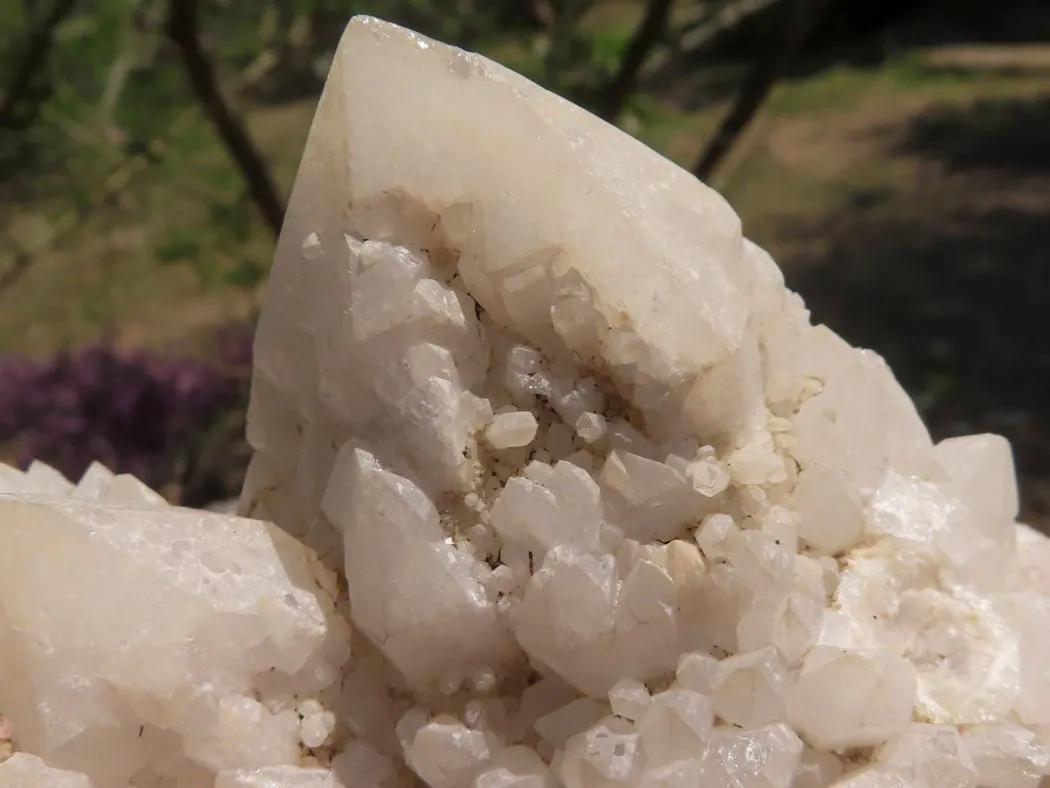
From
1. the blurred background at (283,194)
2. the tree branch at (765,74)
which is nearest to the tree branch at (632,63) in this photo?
the blurred background at (283,194)

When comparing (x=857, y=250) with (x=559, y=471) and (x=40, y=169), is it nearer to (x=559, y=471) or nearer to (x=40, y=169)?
(x=40, y=169)

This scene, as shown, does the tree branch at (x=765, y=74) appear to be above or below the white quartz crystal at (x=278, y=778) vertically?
above

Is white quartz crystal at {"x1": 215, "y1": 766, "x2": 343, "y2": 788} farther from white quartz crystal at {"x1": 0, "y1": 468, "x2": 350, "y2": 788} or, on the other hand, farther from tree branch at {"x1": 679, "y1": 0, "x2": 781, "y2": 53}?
tree branch at {"x1": 679, "y1": 0, "x2": 781, "y2": 53}

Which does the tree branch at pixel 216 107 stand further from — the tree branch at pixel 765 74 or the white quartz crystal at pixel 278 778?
the white quartz crystal at pixel 278 778

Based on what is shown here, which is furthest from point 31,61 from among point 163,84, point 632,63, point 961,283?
point 961,283

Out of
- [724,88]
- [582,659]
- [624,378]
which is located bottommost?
[724,88]

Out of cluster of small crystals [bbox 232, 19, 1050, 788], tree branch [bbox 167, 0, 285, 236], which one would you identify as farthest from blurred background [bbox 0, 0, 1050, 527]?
cluster of small crystals [bbox 232, 19, 1050, 788]

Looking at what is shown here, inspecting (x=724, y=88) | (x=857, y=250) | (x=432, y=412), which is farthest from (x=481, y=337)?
(x=724, y=88)
